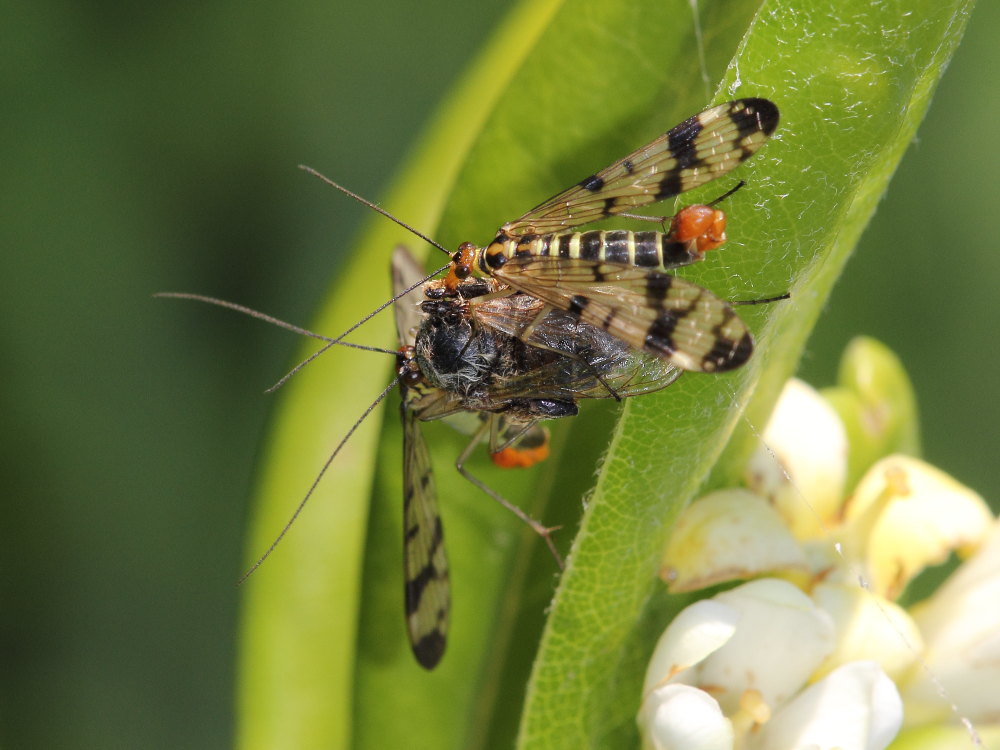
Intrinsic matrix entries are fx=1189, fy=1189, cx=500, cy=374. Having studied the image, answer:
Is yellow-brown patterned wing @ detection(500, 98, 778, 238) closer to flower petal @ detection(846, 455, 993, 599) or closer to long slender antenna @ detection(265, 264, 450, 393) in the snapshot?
long slender antenna @ detection(265, 264, 450, 393)

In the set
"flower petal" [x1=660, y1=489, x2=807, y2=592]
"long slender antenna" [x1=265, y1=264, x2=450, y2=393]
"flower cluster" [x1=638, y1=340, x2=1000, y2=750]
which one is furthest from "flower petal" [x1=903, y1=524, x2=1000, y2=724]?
"long slender antenna" [x1=265, y1=264, x2=450, y2=393]

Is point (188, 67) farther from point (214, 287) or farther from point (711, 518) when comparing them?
point (711, 518)

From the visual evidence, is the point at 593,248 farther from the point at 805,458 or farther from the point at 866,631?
the point at 866,631

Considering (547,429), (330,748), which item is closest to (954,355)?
(547,429)

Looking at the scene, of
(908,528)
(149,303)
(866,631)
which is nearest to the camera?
(866,631)

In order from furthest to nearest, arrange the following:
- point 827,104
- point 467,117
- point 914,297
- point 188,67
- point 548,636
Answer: point 188,67, point 914,297, point 467,117, point 548,636, point 827,104

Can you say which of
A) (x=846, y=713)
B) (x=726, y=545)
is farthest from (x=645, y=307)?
(x=846, y=713)

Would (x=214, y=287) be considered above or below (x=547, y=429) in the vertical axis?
below
